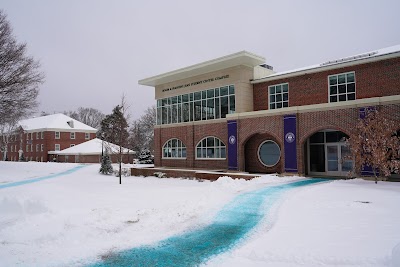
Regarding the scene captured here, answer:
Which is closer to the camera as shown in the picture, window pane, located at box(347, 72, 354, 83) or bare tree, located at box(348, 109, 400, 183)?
bare tree, located at box(348, 109, 400, 183)

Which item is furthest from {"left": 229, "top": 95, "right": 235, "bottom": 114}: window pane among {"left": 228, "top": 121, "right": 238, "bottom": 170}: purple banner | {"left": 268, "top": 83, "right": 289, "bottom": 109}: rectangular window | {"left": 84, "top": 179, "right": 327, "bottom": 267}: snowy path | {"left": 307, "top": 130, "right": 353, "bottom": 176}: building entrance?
{"left": 84, "top": 179, "right": 327, "bottom": 267}: snowy path

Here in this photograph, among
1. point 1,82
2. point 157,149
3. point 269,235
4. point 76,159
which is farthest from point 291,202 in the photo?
point 76,159

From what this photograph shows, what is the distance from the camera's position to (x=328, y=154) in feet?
70.2

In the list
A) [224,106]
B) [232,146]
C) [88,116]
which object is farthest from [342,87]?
[88,116]

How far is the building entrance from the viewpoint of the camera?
67.8ft

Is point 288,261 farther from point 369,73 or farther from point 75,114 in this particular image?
point 75,114

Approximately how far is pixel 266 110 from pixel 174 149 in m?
12.2

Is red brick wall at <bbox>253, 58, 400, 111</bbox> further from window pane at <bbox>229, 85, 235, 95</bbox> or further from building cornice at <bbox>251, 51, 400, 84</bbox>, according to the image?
window pane at <bbox>229, 85, 235, 95</bbox>

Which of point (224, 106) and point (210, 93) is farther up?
point (210, 93)

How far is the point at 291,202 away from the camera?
11.4 m

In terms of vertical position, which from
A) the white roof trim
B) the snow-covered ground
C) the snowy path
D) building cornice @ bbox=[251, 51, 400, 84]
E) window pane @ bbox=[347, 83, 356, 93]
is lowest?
the snowy path

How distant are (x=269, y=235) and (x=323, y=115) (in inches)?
534

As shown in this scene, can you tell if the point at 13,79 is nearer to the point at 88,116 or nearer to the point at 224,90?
the point at 224,90

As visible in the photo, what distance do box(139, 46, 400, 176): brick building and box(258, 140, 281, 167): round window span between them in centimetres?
8
